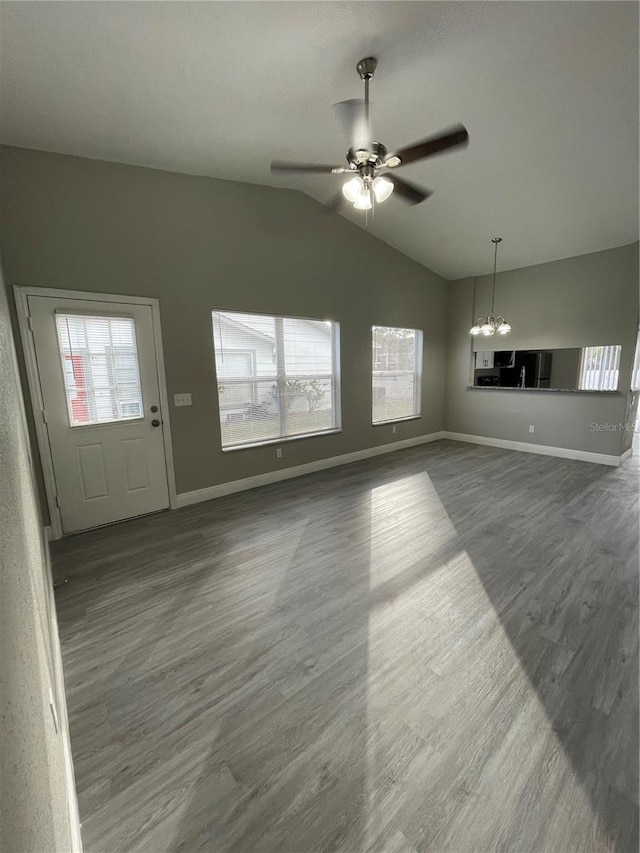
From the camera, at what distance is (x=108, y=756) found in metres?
1.40

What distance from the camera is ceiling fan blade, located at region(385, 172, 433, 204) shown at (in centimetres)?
233

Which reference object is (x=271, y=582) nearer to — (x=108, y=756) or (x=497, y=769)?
(x=108, y=756)

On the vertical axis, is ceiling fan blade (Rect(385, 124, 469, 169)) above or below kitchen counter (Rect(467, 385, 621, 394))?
above

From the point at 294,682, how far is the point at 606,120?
440 cm

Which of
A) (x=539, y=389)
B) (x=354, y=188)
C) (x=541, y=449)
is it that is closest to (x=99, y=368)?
(x=354, y=188)

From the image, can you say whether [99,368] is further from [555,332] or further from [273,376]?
[555,332]

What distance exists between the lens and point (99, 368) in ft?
10.6

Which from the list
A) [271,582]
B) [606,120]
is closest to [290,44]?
[606,120]

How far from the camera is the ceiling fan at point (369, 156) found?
1.92m

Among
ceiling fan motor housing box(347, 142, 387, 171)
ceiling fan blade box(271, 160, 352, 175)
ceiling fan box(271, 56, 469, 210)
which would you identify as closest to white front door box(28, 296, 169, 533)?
ceiling fan blade box(271, 160, 352, 175)

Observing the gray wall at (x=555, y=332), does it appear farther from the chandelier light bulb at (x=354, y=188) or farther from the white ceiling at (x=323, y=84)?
the chandelier light bulb at (x=354, y=188)

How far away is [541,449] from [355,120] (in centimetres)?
543

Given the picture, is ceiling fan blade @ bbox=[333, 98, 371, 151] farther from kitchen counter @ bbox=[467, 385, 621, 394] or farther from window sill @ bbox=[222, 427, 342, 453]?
kitchen counter @ bbox=[467, 385, 621, 394]

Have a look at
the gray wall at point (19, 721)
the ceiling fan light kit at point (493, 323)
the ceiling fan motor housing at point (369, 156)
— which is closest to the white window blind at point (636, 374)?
the ceiling fan light kit at point (493, 323)
